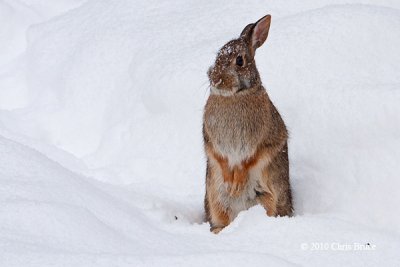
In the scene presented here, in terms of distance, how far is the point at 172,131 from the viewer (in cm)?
607

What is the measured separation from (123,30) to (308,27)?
6.44ft

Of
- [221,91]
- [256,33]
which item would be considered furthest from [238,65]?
[256,33]

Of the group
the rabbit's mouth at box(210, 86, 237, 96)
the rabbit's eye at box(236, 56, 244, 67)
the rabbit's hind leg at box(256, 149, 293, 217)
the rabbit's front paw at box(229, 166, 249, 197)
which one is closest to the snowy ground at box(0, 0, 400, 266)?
the rabbit's hind leg at box(256, 149, 293, 217)

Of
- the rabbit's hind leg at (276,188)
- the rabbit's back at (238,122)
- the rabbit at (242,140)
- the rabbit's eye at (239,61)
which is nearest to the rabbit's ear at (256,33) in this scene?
the rabbit at (242,140)

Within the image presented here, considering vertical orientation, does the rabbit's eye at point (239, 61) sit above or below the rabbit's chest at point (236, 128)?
above

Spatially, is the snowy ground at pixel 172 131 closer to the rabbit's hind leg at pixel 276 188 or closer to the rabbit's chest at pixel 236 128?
the rabbit's hind leg at pixel 276 188

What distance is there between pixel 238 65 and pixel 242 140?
0.48 m

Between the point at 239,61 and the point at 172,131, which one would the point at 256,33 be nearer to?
the point at 239,61

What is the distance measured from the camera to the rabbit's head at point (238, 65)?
183 inches

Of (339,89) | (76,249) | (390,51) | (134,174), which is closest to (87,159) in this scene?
(134,174)

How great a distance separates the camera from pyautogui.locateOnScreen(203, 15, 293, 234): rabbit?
4.72m

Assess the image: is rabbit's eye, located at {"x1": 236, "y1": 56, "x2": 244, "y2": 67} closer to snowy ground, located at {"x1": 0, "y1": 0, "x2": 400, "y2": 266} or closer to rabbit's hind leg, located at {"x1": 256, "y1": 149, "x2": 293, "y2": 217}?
rabbit's hind leg, located at {"x1": 256, "y1": 149, "x2": 293, "y2": 217}

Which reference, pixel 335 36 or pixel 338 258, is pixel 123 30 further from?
pixel 338 258

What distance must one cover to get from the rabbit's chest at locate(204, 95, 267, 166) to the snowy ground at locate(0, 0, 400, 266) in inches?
22.2
